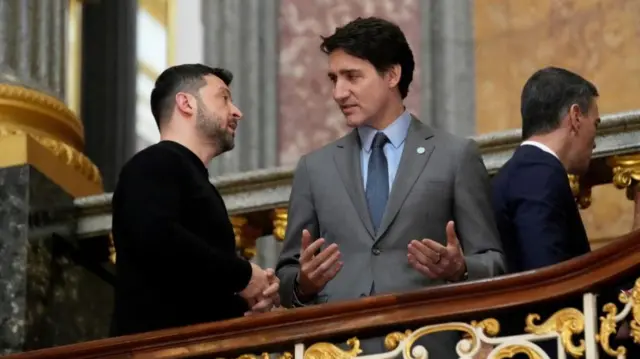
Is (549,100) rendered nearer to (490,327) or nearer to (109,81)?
(490,327)

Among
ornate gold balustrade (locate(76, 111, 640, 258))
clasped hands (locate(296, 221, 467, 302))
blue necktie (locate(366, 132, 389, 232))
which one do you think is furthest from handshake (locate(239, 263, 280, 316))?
ornate gold balustrade (locate(76, 111, 640, 258))

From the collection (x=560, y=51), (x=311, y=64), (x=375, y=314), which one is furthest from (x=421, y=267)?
(x=311, y=64)

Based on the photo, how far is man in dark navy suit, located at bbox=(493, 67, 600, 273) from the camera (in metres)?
5.69

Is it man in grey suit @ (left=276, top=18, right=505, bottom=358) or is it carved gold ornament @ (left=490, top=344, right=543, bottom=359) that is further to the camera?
man in grey suit @ (left=276, top=18, right=505, bottom=358)

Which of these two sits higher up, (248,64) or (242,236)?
(248,64)

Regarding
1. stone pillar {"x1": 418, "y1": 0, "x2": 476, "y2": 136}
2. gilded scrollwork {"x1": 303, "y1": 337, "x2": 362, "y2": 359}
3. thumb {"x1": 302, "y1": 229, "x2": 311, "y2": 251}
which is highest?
stone pillar {"x1": 418, "y1": 0, "x2": 476, "y2": 136}

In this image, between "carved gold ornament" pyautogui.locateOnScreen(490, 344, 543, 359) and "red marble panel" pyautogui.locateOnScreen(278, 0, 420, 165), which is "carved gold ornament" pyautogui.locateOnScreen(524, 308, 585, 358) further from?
"red marble panel" pyautogui.locateOnScreen(278, 0, 420, 165)

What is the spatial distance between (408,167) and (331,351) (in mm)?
681

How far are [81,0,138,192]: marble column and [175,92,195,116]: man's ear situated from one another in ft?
12.2

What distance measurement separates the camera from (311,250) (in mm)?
5598

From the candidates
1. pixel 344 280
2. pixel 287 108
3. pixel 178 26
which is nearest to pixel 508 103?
pixel 287 108

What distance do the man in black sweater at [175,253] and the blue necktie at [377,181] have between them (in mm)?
356

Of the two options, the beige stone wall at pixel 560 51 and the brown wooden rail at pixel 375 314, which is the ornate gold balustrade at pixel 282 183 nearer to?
the beige stone wall at pixel 560 51

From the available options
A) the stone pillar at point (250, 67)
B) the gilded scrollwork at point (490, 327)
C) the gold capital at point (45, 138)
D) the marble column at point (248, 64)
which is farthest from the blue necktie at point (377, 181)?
the marble column at point (248, 64)
